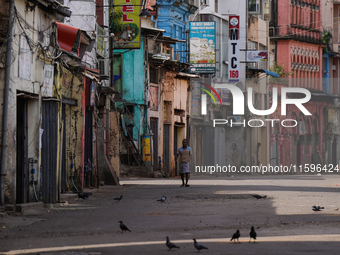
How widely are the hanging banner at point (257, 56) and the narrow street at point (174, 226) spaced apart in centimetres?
3781

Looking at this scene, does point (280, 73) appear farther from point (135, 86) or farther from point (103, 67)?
point (103, 67)

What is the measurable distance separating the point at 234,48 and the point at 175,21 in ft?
24.8

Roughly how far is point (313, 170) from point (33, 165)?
4919cm

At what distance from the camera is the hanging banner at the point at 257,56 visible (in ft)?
189

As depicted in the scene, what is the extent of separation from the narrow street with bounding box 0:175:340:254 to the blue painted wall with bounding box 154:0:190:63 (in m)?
29.2

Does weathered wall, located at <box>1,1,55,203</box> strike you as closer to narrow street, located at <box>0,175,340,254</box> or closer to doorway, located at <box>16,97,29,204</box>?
doorway, located at <box>16,97,29,204</box>

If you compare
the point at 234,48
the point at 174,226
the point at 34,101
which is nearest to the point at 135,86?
the point at 234,48

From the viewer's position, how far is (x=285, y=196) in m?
21.9

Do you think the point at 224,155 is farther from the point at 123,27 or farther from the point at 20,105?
the point at 20,105

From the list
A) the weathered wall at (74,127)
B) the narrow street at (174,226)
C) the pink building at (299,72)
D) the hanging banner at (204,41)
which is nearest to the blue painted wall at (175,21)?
the hanging banner at (204,41)

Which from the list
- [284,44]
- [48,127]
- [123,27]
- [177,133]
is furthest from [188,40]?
[48,127]

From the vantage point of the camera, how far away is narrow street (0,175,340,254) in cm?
1015

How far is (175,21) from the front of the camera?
49.9 metres

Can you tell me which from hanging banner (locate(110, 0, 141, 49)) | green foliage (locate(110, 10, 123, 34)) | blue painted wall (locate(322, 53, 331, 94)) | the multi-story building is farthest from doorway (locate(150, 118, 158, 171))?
blue painted wall (locate(322, 53, 331, 94))
